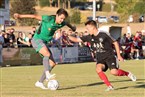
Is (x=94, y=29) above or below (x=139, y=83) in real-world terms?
above

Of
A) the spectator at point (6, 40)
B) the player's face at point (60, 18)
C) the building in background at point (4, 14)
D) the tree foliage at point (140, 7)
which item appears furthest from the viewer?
the tree foliage at point (140, 7)

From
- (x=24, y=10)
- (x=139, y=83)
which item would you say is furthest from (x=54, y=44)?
(x=24, y=10)

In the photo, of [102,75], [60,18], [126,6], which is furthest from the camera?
[126,6]

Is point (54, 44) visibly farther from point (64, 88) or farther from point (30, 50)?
point (64, 88)

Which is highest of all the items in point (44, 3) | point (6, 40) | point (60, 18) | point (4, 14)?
point (60, 18)

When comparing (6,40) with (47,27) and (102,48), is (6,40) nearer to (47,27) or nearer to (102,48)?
(47,27)

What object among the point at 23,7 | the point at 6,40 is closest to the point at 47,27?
the point at 6,40

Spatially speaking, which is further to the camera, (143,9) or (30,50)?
(143,9)

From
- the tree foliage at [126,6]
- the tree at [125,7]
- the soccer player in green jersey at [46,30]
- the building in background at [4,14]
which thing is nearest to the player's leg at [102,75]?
the soccer player in green jersey at [46,30]

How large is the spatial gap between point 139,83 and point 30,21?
2113 inches

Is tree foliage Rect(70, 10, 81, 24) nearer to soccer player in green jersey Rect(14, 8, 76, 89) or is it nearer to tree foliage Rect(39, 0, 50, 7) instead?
tree foliage Rect(39, 0, 50, 7)

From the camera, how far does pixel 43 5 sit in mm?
104062

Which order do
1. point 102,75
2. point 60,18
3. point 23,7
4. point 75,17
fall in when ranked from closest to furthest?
point 102,75, point 60,18, point 23,7, point 75,17

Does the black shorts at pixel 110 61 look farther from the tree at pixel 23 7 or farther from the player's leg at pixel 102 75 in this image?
the tree at pixel 23 7
